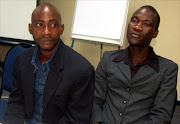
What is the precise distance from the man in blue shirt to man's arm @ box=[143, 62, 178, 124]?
46cm

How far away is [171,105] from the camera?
45.2 inches

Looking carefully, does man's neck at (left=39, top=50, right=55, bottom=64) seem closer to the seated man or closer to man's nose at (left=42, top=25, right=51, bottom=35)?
man's nose at (left=42, top=25, right=51, bottom=35)

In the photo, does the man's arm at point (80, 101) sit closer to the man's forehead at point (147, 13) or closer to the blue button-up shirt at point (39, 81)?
the blue button-up shirt at point (39, 81)

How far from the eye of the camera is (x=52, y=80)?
1.03 m

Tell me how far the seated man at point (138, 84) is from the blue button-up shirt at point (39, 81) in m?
0.39

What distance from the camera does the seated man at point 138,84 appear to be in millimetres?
1167

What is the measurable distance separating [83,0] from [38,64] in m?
1.50

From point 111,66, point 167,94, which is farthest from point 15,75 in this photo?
point 167,94

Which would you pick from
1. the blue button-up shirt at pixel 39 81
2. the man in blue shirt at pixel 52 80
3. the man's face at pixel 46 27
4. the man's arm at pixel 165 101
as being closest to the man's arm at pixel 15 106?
the man in blue shirt at pixel 52 80

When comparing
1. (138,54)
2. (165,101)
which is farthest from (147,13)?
(165,101)

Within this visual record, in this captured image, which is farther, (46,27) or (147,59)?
(147,59)

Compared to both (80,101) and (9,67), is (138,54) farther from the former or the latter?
(9,67)

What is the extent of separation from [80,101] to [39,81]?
302mm

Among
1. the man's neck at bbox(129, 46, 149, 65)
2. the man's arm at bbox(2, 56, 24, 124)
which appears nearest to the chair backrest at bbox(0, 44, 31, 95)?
the man's arm at bbox(2, 56, 24, 124)
